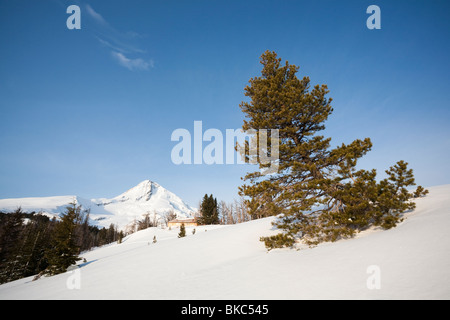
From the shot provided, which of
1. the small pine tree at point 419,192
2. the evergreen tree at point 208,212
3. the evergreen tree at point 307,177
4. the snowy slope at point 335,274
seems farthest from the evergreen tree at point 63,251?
the evergreen tree at point 208,212

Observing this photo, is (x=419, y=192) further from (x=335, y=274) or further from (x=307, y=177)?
(x=335, y=274)

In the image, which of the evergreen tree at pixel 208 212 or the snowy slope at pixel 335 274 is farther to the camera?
the evergreen tree at pixel 208 212

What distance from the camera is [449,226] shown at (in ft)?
19.4

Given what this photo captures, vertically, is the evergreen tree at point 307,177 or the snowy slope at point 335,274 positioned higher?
the evergreen tree at point 307,177

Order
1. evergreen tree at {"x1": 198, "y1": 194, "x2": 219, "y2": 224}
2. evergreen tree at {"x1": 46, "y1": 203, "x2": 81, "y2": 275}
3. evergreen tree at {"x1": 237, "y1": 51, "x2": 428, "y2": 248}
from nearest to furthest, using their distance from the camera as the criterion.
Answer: evergreen tree at {"x1": 237, "y1": 51, "x2": 428, "y2": 248} < evergreen tree at {"x1": 46, "y1": 203, "x2": 81, "y2": 275} < evergreen tree at {"x1": 198, "y1": 194, "x2": 219, "y2": 224}

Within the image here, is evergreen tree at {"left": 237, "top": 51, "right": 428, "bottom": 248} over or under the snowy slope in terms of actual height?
over

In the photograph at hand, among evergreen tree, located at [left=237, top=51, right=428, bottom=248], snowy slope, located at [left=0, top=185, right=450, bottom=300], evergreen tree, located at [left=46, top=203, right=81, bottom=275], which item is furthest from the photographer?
evergreen tree, located at [left=46, top=203, right=81, bottom=275]

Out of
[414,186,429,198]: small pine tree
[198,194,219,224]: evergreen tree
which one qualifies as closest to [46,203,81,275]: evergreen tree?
[414,186,429,198]: small pine tree

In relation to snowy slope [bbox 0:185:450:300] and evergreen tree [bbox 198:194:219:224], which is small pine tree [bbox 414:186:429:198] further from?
evergreen tree [bbox 198:194:219:224]

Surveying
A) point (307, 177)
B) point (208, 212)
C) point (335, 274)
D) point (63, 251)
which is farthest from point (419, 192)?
point (208, 212)

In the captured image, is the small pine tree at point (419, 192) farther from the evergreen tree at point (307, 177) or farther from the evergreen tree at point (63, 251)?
the evergreen tree at point (63, 251)
